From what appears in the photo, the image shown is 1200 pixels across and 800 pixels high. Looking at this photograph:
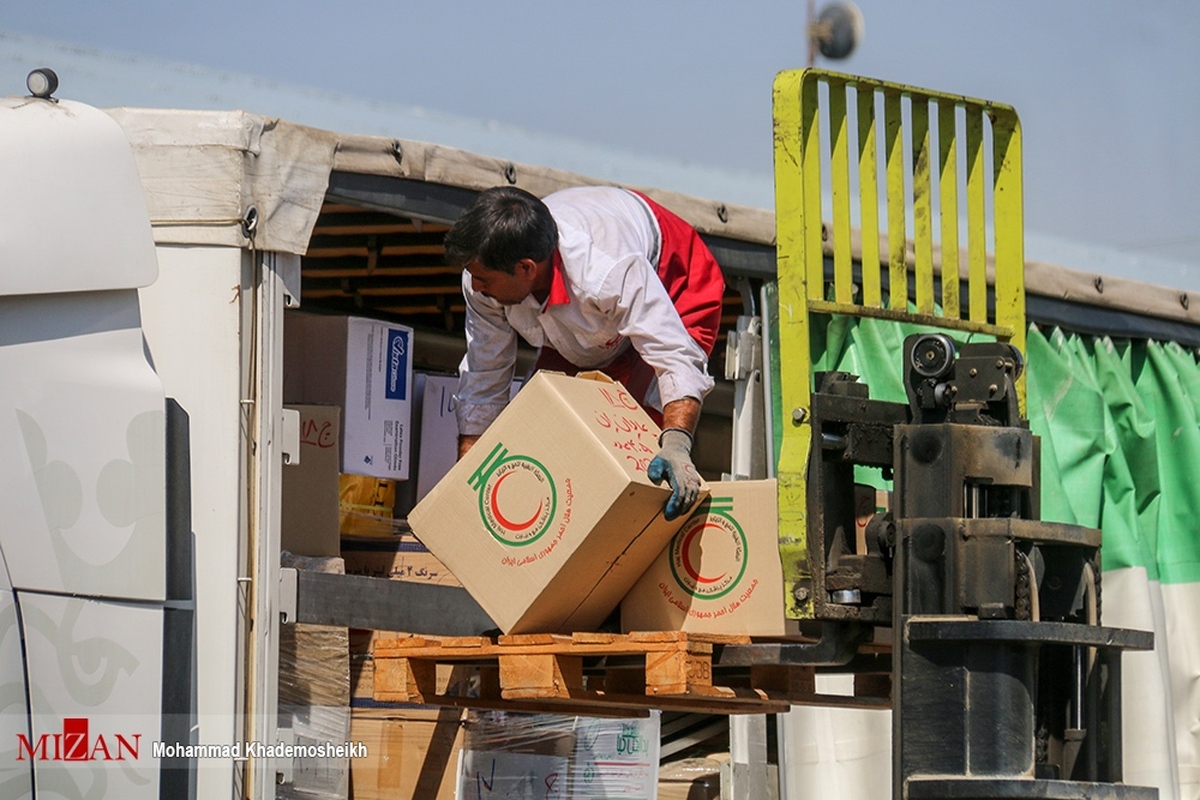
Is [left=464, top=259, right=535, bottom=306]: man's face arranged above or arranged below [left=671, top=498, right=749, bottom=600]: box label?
above

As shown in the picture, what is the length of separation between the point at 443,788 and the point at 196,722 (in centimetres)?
131

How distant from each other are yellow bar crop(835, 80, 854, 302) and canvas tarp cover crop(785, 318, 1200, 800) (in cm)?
242

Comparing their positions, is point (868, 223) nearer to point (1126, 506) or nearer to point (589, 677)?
point (589, 677)

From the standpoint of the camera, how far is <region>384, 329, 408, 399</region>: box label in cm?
625

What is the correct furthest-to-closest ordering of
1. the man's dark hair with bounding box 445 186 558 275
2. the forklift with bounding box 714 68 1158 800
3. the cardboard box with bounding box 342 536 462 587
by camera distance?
the cardboard box with bounding box 342 536 462 587, the man's dark hair with bounding box 445 186 558 275, the forklift with bounding box 714 68 1158 800

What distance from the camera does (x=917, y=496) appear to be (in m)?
3.38

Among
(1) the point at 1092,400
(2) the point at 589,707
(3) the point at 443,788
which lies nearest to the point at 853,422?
(2) the point at 589,707

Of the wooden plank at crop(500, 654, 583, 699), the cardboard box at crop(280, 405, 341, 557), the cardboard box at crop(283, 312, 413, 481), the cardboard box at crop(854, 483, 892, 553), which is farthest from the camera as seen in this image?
the cardboard box at crop(283, 312, 413, 481)

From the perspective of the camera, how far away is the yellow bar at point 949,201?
4.24 metres

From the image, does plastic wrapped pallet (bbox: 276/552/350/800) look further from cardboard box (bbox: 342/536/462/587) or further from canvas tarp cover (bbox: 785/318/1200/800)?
canvas tarp cover (bbox: 785/318/1200/800)

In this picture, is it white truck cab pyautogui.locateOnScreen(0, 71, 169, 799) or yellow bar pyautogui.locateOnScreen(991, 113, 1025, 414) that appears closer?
white truck cab pyautogui.locateOnScreen(0, 71, 169, 799)

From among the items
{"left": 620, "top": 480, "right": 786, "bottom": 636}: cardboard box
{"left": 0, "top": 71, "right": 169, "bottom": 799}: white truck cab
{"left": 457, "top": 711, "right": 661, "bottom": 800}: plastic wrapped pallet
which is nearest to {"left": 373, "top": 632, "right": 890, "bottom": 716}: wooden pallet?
{"left": 620, "top": 480, "right": 786, "bottom": 636}: cardboard box

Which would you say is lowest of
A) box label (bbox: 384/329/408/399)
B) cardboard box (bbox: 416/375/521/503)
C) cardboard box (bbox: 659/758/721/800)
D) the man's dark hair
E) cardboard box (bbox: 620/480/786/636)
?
cardboard box (bbox: 659/758/721/800)

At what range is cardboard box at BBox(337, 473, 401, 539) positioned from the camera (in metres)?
6.09
